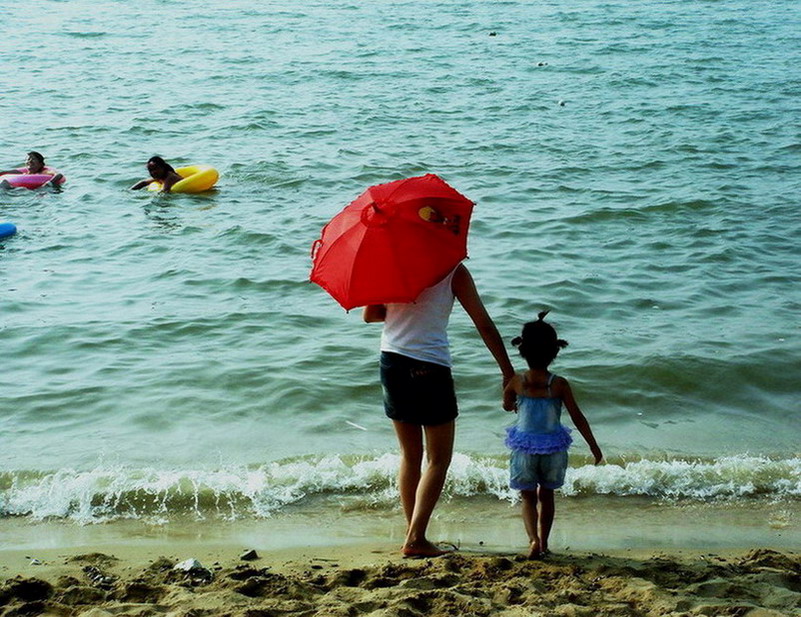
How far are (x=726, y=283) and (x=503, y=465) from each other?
13.5 feet

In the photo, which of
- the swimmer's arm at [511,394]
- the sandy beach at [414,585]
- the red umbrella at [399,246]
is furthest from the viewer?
the swimmer's arm at [511,394]

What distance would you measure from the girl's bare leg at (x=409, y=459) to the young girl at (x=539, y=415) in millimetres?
397

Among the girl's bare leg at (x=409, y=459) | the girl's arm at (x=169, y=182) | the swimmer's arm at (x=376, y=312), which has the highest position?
the swimmer's arm at (x=376, y=312)

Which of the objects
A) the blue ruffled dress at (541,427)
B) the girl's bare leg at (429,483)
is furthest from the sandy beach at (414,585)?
the blue ruffled dress at (541,427)

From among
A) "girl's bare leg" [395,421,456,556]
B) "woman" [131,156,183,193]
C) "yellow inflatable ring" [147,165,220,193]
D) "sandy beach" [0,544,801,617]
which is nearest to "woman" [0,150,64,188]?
"woman" [131,156,183,193]

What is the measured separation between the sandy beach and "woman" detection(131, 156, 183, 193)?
936 cm

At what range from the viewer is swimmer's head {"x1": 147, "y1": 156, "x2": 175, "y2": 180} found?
45.8 feet

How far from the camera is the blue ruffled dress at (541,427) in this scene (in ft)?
15.0

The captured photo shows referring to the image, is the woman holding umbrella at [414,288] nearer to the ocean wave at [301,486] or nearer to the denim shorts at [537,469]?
the denim shorts at [537,469]

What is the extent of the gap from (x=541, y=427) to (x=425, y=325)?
67cm

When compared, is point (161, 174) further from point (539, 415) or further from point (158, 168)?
point (539, 415)

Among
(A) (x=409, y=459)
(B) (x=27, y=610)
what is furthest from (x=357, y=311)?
(B) (x=27, y=610)

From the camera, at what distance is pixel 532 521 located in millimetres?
4785

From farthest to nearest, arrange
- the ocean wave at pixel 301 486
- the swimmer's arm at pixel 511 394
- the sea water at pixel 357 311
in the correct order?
1. the sea water at pixel 357 311
2. the ocean wave at pixel 301 486
3. the swimmer's arm at pixel 511 394
